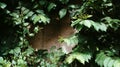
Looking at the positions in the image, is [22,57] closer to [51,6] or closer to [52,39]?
[52,39]

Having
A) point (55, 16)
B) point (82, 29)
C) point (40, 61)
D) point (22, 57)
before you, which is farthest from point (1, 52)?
point (82, 29)

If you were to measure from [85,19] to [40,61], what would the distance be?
0.87m

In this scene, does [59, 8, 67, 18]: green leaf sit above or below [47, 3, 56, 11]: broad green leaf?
below

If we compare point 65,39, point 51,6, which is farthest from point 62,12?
point 65,39

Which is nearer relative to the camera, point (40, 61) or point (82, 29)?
point (82, 29)

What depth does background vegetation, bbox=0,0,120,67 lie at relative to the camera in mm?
2686

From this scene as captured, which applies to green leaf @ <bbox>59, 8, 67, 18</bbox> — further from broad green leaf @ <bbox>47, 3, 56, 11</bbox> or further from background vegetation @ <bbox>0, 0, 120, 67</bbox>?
broad green leaf @ <bbox>47, 3, 56, 11</bbox>

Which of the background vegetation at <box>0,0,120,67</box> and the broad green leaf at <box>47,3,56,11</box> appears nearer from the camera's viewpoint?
the background vegetation at <box>0,0,120,67</box>

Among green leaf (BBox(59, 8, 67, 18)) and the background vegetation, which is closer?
the background vegetation

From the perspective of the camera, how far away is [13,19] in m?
3.23

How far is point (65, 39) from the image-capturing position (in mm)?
2680

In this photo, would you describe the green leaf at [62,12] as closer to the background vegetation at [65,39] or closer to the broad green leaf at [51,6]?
the background vegetation at [65,39]

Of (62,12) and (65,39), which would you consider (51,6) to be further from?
(65,39)

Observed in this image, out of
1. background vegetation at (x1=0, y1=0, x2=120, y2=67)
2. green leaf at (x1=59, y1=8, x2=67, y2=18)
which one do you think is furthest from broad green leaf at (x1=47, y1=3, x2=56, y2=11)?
green leaf at (x1=59, y1=8, x2=67, y2=18)
